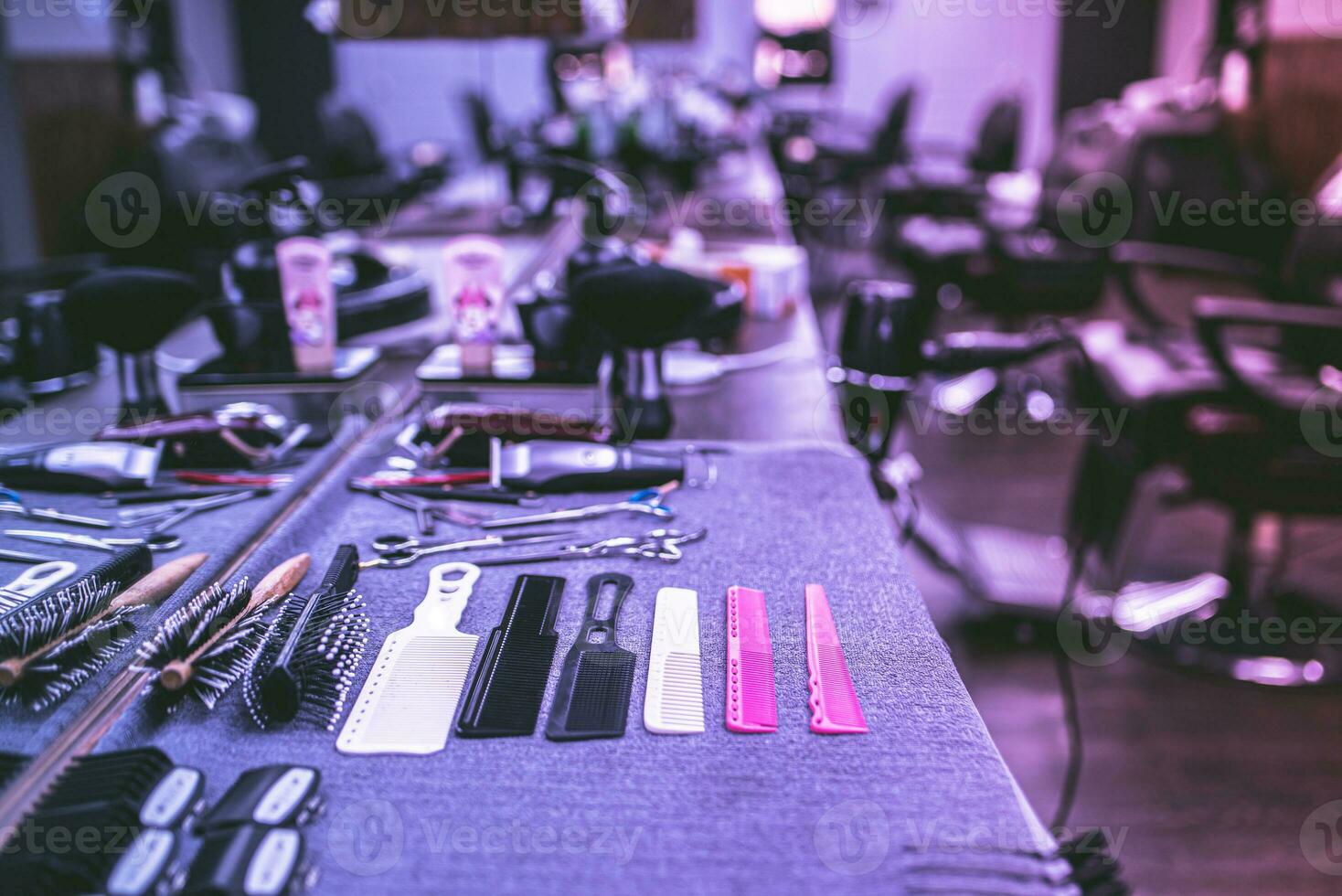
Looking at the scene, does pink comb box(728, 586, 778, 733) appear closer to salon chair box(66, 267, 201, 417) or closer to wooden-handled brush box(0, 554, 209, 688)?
wooden-handled brush box(0, 554, 209, 688)

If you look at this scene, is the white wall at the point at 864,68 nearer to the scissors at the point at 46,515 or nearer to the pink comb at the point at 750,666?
the scissors at the point at 46,515

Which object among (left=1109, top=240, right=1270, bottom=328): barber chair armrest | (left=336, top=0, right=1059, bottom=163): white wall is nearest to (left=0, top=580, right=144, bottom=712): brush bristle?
(left=1109, top=240, right=1270, bottom=328): barber chair armrest

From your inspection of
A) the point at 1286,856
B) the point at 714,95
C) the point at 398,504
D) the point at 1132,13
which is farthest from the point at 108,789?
the point at 1132,13

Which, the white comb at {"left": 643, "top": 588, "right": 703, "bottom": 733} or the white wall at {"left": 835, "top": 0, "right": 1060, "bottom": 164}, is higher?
the white wall at {"left": 835, "top": 0, "right": 1060, "bottom": 164}

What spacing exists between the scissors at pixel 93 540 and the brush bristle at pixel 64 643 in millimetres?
106

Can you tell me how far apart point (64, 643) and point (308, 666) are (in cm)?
19

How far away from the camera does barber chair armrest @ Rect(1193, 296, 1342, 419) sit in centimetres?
201

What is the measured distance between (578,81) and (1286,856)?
4.42 m

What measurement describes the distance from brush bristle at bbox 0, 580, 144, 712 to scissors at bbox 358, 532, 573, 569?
0.64 feet

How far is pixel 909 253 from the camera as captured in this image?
4211 millimetres

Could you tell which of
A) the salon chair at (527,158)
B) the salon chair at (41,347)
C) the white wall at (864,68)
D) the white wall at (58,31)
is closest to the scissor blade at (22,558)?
the salon chair at (41,347)

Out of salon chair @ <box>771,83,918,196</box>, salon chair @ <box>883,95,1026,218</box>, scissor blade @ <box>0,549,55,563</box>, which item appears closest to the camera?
scissor blade @ <box>0,549,55,563</box>

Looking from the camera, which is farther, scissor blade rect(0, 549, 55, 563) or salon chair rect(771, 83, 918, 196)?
salon chair rect(771, 83, 918, 196)

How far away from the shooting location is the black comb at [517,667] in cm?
65
